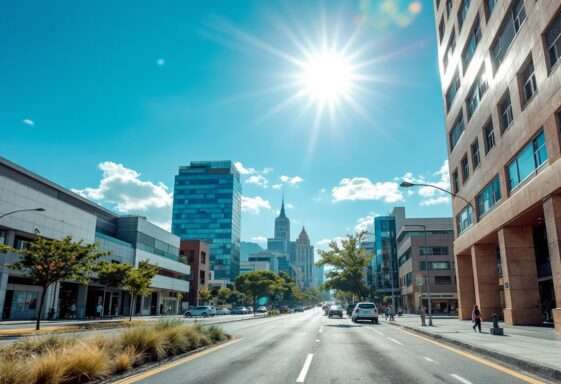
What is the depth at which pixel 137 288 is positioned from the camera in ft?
147

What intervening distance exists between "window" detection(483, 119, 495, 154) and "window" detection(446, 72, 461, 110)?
29.8 feet

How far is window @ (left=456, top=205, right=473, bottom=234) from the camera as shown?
36.2m

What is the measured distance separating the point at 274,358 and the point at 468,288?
31926mm

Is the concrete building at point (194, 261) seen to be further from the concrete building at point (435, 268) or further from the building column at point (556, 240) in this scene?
the building column at point (556, 240)

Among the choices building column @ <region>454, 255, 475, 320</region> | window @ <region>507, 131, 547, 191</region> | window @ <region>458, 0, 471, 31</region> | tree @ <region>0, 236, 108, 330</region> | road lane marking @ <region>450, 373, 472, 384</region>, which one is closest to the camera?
road lane marking @ <region>450, 373, 472, 384</region>

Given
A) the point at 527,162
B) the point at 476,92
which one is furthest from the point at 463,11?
the point at 527,162

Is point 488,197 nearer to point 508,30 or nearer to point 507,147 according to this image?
point 507,147

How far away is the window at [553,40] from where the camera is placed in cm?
2008

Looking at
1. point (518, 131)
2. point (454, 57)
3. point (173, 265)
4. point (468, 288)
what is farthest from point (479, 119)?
point (173, 265)

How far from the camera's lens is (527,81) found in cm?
2388

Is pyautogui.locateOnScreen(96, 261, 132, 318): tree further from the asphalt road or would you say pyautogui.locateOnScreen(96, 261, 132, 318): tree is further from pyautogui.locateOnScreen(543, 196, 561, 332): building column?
pyautogui.locateOnScreen(543, 196, 561, 332): building column

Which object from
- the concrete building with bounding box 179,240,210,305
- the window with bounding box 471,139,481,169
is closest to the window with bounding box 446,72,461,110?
the window with bounding box 471,139,481,169

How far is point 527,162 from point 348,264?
47.2 metres

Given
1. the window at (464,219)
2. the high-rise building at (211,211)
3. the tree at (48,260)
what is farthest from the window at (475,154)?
the high-rise building at (211,211)
